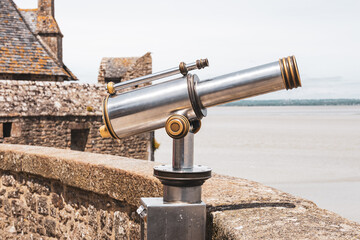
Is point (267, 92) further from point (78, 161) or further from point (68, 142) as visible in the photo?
point (68, 142)

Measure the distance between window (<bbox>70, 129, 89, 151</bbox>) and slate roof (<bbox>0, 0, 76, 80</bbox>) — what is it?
13.4 feet

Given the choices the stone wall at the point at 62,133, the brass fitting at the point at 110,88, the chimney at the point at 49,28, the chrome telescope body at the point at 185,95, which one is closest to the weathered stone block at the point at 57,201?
the chrome telescope body at the point at 185,95

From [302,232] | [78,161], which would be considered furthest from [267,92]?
[78,161]

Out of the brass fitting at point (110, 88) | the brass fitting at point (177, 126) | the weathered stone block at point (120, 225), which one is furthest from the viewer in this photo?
the weathered stone block at point (120, 225)

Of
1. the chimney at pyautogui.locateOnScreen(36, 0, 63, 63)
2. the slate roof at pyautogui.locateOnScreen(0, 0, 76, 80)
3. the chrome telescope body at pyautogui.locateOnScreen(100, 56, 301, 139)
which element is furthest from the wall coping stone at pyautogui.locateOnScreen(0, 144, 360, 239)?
the chimney at pyautogui.locateOnScreen(36, 0, 63, 63)

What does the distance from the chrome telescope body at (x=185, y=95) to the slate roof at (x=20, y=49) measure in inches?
580

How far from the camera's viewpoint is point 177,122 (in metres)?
1.93

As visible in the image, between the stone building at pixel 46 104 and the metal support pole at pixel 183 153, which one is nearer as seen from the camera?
the metal support pole at pixel 183 153

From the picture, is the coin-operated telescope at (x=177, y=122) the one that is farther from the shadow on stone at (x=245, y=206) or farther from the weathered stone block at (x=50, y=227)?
the weathered stone block at (x=50, y=227)

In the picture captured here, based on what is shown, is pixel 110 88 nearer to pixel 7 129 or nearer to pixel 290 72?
pixel 290 72

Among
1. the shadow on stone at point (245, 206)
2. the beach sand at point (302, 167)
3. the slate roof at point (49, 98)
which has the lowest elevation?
the beach sand at point (302, 167)

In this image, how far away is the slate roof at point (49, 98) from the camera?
11.6 metres

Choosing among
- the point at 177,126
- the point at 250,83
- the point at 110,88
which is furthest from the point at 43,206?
the point at 250,83

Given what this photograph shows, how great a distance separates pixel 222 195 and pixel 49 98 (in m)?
10.6
